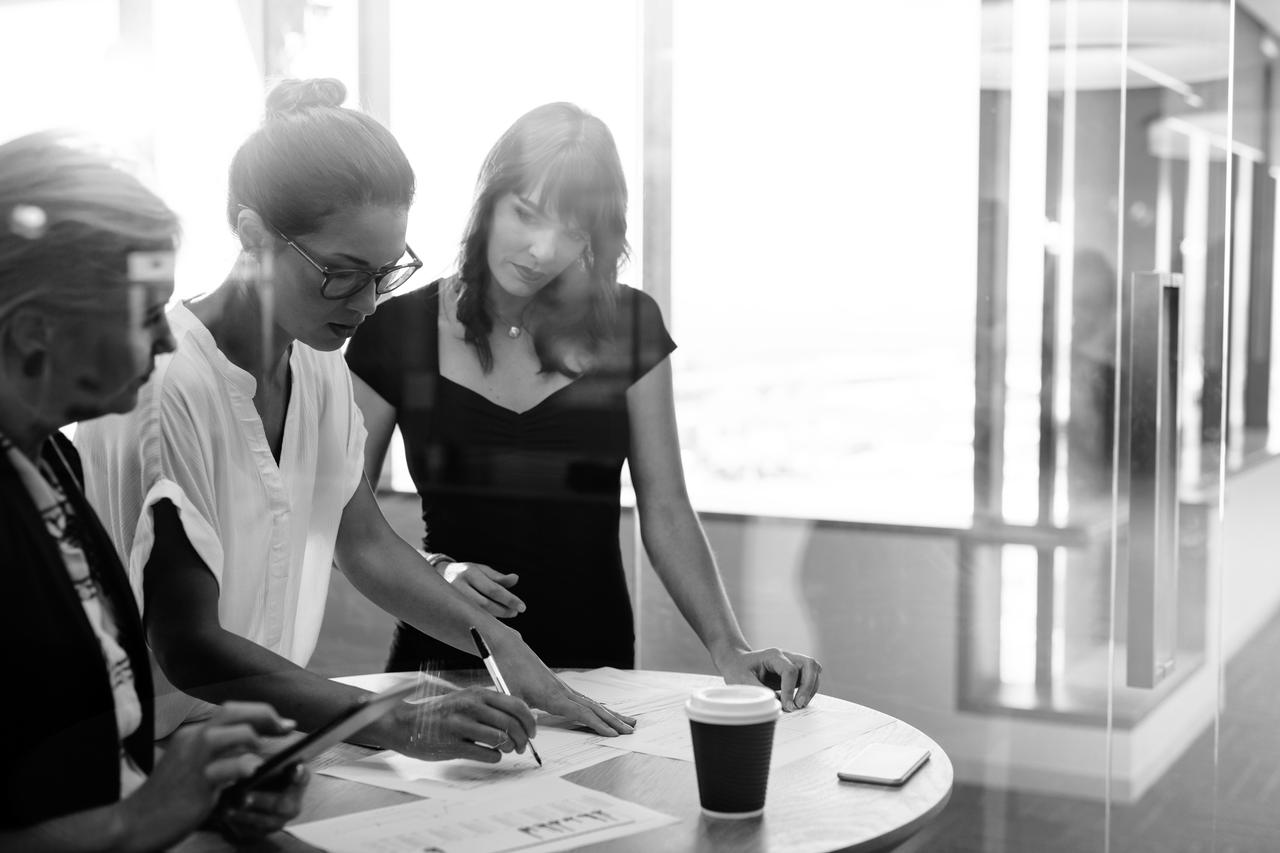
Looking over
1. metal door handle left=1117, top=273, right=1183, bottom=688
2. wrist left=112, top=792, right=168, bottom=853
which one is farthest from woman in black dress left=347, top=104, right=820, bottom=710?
metal door handle left=1117, top=273, right=1183, bottom=688

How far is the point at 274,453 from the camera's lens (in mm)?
1477

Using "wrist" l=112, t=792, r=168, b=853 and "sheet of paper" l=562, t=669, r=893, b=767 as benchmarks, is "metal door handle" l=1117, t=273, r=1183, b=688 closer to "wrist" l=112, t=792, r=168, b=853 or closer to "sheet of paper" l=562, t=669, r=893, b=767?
"sheet of paper" l=562, t=669, r=893, b=767

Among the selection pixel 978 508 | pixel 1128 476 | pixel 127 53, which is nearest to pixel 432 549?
pixel 127 53

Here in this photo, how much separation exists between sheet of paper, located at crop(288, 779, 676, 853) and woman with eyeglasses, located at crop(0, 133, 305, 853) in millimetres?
101

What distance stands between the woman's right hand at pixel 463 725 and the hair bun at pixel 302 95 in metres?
0.66

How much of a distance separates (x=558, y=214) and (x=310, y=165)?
1.85 feet

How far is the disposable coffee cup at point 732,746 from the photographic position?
1.13 metres

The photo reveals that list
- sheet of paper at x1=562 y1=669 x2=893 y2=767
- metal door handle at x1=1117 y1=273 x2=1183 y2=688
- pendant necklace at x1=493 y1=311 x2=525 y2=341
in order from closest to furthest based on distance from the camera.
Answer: sheet of paper at x1=562 y1=669 x2=893 y2=767 → pendant necklace at x1=493 y1=311 x2=525 y2=341 → metal door handle at x1=1117 y1=273 x2=1183 y2=688

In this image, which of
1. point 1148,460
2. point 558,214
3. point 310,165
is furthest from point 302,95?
point 1148,460

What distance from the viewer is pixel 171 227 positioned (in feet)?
3.46

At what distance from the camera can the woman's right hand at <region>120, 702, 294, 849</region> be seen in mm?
943

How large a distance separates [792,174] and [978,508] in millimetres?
845

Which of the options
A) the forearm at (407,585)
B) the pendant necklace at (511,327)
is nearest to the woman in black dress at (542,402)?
the pendant necklace at (511,327)

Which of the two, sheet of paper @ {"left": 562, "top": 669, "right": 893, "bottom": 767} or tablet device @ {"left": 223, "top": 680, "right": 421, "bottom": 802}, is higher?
tablet device @ {"left": 223, "top": 680, "right": 421, "bottom": 802}
